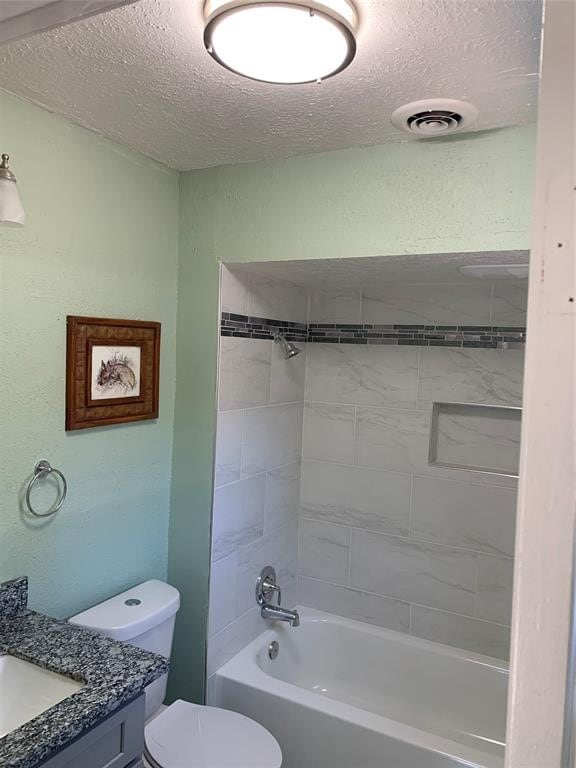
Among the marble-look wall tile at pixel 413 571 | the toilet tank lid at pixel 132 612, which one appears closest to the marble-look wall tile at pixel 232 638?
the toilet tank lid at pixel 132 612

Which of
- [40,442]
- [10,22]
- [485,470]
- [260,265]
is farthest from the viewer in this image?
[485,470]

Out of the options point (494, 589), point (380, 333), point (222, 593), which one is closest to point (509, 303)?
→ point (380, 333)

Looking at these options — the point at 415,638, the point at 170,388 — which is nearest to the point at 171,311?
the point at 170,388

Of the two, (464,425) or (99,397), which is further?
(464,425)

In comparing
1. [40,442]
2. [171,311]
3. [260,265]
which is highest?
[260,265]

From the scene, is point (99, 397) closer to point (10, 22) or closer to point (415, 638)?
point (10, 22)

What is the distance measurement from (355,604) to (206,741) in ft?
3.73

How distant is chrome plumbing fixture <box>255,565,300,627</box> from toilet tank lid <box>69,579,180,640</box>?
58 cm

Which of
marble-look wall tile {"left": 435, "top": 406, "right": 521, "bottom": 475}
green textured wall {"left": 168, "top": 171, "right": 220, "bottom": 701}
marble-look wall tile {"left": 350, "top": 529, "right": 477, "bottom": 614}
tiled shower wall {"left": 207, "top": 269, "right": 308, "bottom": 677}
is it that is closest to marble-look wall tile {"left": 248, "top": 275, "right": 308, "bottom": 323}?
tiled shower wall {"left": 207, "top": 269, "right": 308, "bottom": 677}

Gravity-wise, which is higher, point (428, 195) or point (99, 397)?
point (428, 195)

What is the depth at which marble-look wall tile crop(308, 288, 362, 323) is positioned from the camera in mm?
2818

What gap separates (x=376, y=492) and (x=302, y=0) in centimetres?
215

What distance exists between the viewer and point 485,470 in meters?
2.57

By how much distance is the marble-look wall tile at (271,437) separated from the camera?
248 cm
